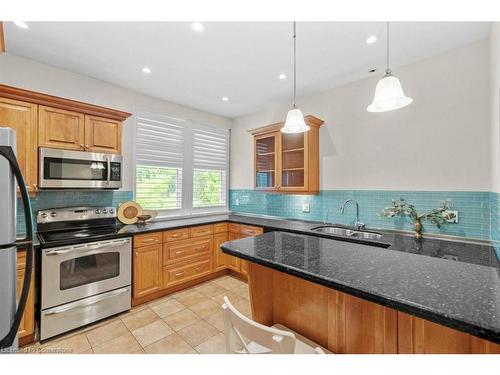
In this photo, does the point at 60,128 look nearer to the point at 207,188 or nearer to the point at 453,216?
the point at 207,188

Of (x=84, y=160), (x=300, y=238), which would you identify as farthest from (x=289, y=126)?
(x=84, y=160)

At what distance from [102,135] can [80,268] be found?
1436mm

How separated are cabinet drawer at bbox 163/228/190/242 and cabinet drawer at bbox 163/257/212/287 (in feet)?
1.20

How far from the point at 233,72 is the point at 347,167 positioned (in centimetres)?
182

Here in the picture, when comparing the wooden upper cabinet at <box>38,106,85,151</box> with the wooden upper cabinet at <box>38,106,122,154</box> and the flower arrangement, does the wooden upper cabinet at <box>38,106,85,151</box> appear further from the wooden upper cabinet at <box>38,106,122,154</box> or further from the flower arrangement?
the flower arrangement

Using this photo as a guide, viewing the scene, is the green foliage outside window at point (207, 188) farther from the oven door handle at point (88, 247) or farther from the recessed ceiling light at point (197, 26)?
the recessed ceiling light at point (197, 26)

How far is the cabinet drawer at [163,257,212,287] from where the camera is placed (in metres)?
2.82


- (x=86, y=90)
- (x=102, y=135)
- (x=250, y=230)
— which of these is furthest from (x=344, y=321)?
(x=86, y=90)

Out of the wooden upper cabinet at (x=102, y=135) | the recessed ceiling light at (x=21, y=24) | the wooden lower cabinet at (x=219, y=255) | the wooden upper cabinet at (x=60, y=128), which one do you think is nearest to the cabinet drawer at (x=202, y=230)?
the wooden lower cabinet at (x=219, y=255)

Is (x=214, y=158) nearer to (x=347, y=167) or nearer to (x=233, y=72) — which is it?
(x=233, y=72)

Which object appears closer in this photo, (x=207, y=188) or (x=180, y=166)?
(x=180, y=166)

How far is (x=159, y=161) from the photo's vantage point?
133 inches

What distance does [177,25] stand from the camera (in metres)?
1.84

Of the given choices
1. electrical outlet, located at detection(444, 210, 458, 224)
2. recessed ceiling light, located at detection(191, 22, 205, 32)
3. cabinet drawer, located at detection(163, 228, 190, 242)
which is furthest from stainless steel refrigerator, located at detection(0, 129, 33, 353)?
electrical outlet, located at detection(444, 210, 458, 224)
